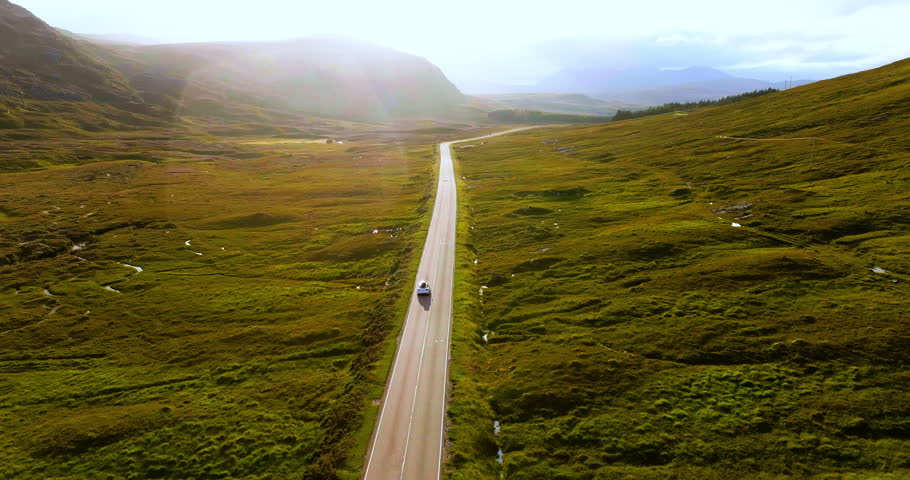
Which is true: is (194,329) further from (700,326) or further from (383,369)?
(700,326)

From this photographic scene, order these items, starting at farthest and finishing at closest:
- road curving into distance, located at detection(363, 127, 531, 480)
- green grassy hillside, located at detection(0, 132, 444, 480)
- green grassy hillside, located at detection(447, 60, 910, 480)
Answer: green grassy hillside, located at detection(0, 132, 444, 480)
green grassy hillside, located at detection(447, 60, 910, 480)
road curving into distance, located at detection(363, 127, 531, 480)

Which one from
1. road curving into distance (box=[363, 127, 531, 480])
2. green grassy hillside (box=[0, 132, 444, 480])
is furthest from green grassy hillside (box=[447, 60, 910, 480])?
green grassy hillside (box=[0, 132, 444, 480])

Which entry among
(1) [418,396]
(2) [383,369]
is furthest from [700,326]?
(2) [383,369]

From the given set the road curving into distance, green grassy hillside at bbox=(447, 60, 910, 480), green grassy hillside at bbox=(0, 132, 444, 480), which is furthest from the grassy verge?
green grassy hillside at bbox=(447, 60, 910, 480)

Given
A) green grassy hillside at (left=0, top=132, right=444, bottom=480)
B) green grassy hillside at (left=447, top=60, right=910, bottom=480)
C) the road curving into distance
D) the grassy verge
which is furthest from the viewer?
green grassy hillside at (left=0, top=132, right=444, bottom=480)

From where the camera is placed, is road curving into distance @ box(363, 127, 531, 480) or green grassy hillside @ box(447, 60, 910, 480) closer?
road curving into distance @ box(363, 127, 531, 480)

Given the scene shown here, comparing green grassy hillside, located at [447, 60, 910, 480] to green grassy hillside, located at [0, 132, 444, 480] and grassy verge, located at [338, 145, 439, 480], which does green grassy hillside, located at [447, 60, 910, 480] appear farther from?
green grassy hillside, located at [0, 132, 444, 480]

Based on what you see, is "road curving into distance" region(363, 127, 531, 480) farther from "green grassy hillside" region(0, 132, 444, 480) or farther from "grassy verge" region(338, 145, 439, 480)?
"green grassy hillside" region(0, 132, 444, 480)
